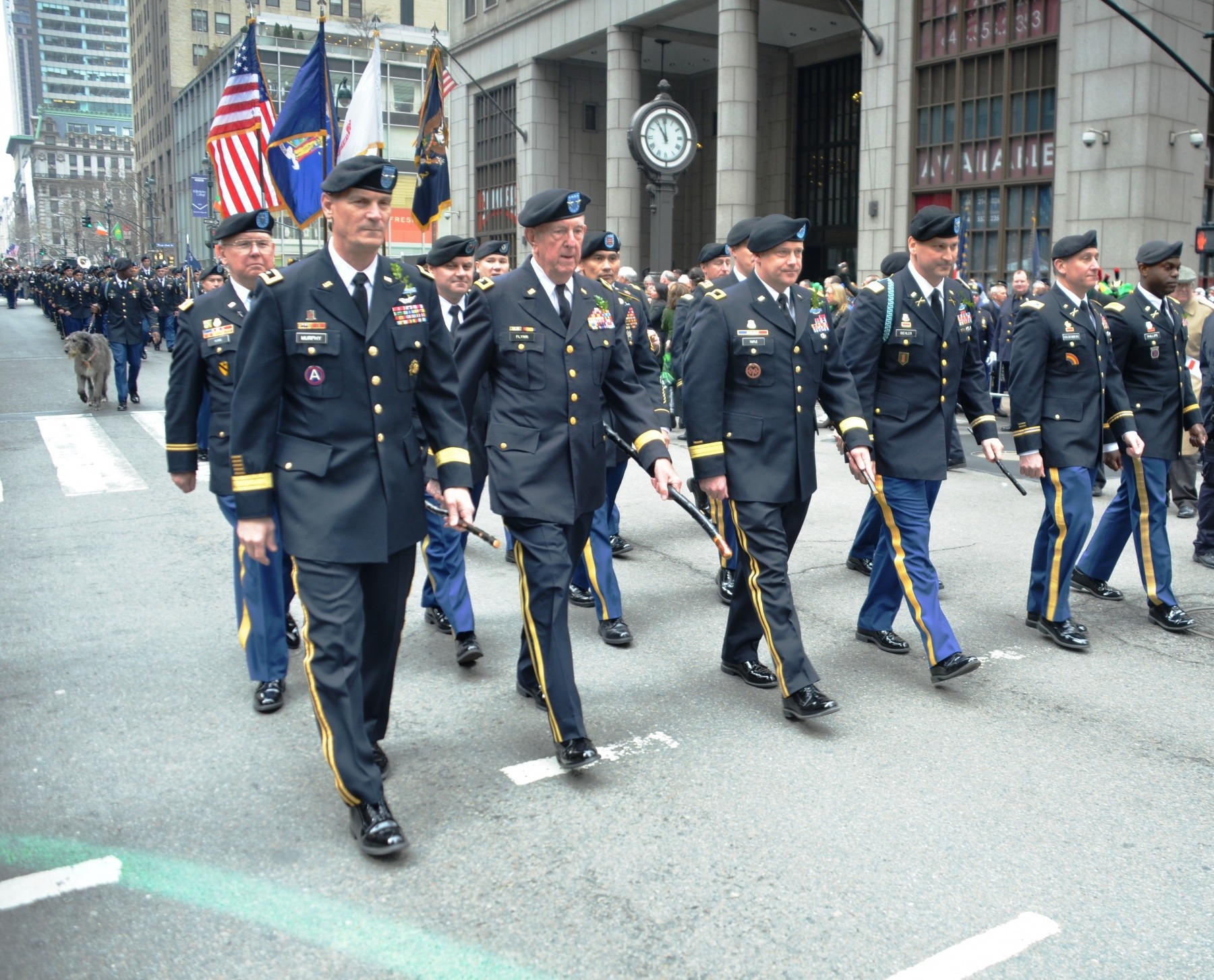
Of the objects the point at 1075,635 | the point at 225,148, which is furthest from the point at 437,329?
the point at 225,148

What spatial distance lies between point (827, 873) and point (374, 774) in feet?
4.83

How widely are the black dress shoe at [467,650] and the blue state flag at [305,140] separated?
6.70 meters

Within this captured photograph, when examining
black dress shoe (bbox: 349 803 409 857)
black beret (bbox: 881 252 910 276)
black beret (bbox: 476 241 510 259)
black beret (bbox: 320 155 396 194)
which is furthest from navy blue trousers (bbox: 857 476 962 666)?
black beret (bbox: 881 252 910 276)

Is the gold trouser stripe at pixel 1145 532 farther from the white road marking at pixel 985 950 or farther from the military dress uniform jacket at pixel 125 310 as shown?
the military dress uniform jacket at pixel 125 310

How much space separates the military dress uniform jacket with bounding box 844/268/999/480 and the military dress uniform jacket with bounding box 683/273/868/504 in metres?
0.55

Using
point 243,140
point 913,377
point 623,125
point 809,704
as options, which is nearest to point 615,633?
point 809,704

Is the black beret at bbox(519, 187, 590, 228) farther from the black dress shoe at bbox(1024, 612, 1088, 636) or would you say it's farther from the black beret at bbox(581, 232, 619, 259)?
the black dress shoe at bbox(1024, 612, 1088, 636)

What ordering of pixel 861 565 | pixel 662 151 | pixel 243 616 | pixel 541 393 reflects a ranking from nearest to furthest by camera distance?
pixel 541 393 → pixel 243 616 → pixel 861 565 → pixel 662 151

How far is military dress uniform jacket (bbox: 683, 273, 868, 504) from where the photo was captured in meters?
5.13

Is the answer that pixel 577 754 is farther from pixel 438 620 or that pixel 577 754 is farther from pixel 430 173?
pixel 430 173

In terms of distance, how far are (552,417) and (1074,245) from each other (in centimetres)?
321

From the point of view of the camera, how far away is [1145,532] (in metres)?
6.45

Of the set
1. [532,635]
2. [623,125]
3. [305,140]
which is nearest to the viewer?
[532,635]

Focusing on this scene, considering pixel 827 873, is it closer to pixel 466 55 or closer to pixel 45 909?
pixel 45 909
